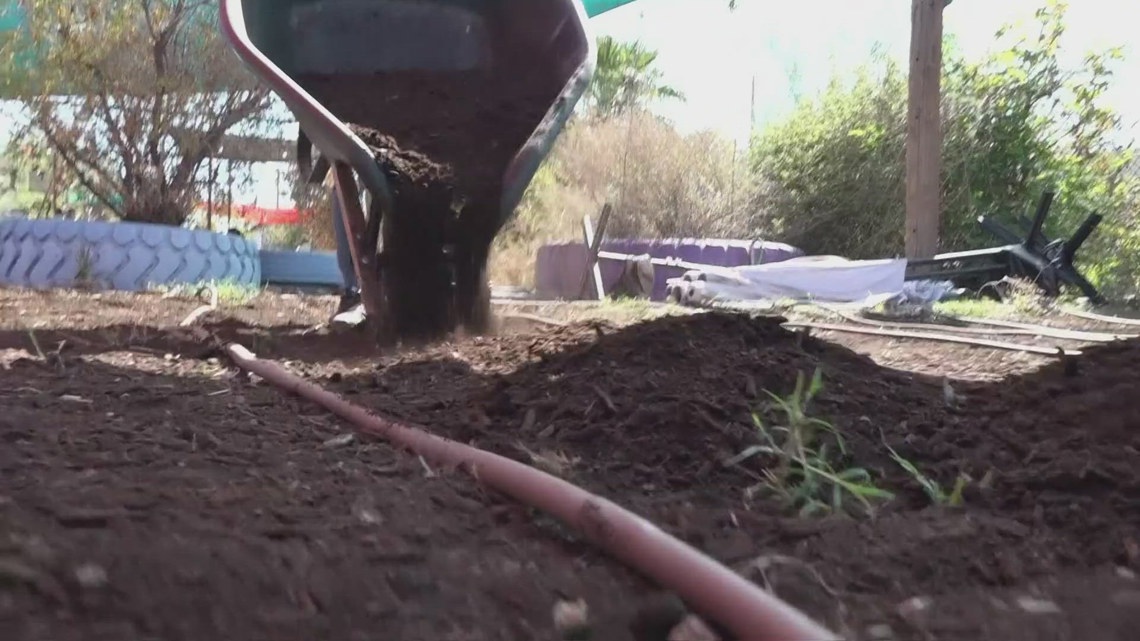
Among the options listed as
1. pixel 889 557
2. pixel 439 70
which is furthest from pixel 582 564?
pixel 439 70

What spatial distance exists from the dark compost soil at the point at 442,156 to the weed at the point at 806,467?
1.72m

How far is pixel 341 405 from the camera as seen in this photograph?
192 cm

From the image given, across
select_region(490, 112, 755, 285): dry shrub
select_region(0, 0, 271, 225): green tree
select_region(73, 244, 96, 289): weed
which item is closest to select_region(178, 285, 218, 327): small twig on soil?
select_region(73, 244, 96, 289): weed

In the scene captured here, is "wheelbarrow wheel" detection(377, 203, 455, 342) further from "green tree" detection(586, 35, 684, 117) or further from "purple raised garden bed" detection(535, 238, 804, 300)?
"green tree" detection(586, 35, 684, 117)

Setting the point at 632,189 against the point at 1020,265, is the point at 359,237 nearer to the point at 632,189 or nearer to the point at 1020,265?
the point at 1020,265

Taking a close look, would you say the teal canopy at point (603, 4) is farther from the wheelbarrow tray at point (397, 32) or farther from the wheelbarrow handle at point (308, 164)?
the wheelbarrow handle at point (308, 164)

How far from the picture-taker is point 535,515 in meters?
1.32

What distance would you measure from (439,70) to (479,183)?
2.65ft

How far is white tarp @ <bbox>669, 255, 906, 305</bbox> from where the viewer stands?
19.3 feet

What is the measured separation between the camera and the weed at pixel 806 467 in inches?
55.1

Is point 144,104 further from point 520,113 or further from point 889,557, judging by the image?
point 889,557

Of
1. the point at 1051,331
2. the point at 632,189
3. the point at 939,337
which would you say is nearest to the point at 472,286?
the point at 939,337

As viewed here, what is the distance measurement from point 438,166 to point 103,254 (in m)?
3.41

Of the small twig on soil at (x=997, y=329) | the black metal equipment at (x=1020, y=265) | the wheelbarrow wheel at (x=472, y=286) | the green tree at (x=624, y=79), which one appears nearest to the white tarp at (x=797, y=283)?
the black metal equipment at (x=1020, y=265)
